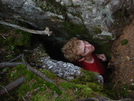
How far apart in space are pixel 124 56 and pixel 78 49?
154 centimetres

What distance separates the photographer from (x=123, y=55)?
4.33 m

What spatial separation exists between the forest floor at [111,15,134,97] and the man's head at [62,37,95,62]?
0.87 m

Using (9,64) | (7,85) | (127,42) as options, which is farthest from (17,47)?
(127,42)

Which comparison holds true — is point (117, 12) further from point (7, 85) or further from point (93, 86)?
point (7, 85)

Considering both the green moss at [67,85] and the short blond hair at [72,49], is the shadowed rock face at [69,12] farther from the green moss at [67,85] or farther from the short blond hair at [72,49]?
the green moss at [67,85]

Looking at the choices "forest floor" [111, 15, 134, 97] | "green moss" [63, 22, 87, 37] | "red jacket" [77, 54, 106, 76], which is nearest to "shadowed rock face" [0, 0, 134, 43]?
"green moss" [63, 22, 87, 37]

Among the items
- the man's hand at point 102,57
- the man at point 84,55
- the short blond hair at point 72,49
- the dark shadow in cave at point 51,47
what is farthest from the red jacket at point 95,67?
the dark shadow in cave at point 51,47

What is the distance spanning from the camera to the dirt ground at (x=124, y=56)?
3918 mm

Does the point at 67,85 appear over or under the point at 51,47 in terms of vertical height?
under

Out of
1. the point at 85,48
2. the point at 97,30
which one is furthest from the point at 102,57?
the point at 97,30

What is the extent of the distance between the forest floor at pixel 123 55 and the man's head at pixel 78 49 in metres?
0.87

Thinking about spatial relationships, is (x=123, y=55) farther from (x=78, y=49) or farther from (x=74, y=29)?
(x=74, y=29)

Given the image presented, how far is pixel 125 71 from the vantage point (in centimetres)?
402

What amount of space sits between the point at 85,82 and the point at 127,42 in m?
2.26
